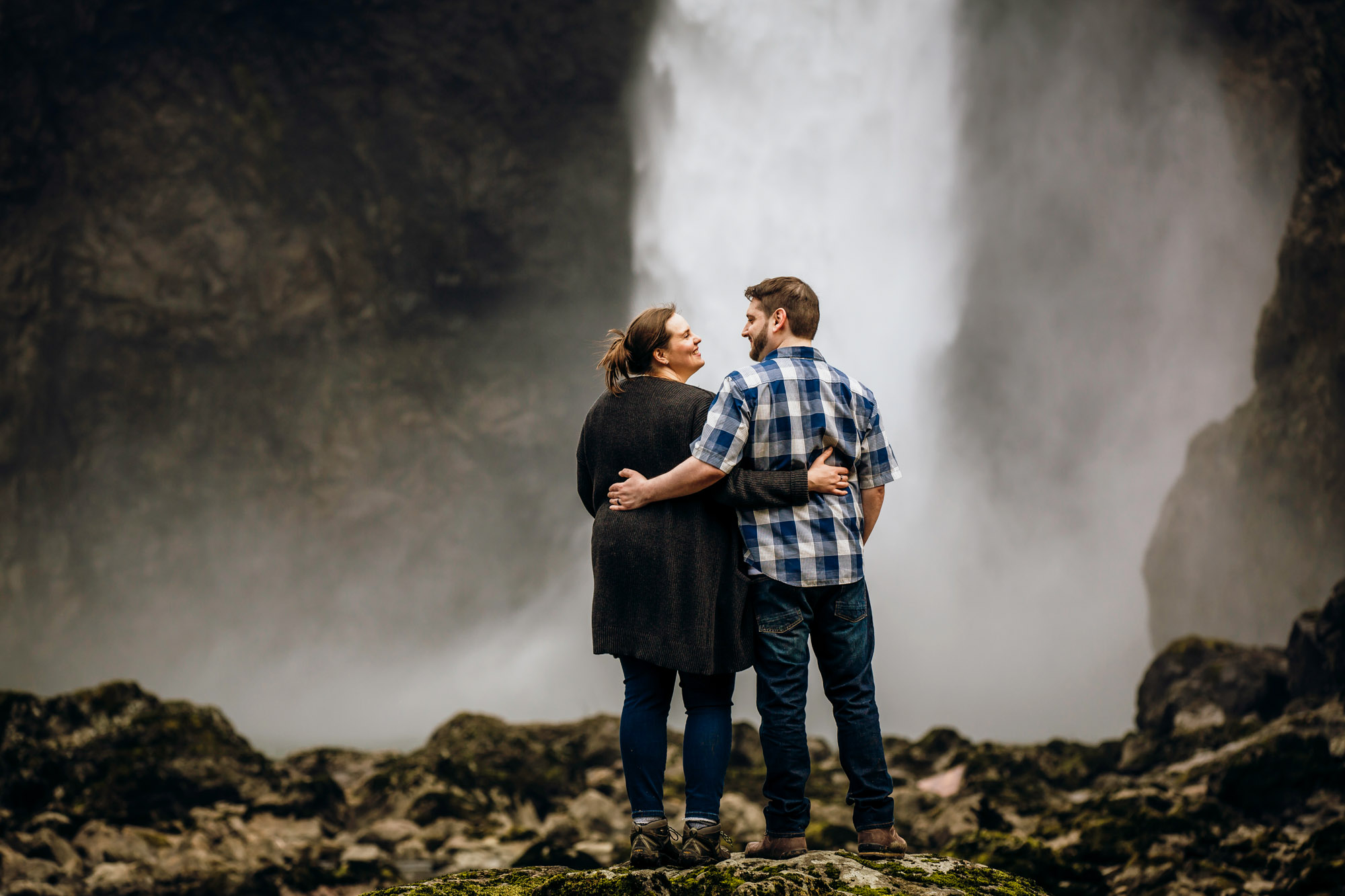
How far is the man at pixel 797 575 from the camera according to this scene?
309cm

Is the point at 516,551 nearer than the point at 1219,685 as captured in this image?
No

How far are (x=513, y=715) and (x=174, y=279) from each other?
1336cm

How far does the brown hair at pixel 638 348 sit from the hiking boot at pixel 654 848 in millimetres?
1370

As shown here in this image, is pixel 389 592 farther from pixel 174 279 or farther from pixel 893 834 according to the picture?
pixel 893 834

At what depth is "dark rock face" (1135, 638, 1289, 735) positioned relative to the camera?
14961 millimetres

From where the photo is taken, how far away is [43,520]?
23.9 metres

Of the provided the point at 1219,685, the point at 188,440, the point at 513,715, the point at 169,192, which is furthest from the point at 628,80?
the point at 1219,685

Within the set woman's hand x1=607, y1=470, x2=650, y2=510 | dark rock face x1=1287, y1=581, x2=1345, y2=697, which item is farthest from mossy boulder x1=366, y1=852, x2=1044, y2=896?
dark rock face x1=1287, y1=581, x2=1345, y2=697

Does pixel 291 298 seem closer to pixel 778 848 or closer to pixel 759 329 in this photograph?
pixel 759 329

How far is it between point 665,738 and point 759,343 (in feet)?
4.39

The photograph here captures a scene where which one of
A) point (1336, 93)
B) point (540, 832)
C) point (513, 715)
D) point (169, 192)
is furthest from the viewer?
point (513, 715)

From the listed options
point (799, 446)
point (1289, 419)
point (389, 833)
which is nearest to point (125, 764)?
point (389, 833)

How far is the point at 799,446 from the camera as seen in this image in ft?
10.7

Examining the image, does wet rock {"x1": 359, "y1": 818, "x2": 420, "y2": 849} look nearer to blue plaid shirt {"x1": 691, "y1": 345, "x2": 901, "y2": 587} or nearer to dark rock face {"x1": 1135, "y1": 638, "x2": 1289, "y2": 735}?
blue plaid shirt {"x1": 691, "y1": 345, "x2": 901, "y2": 587}
